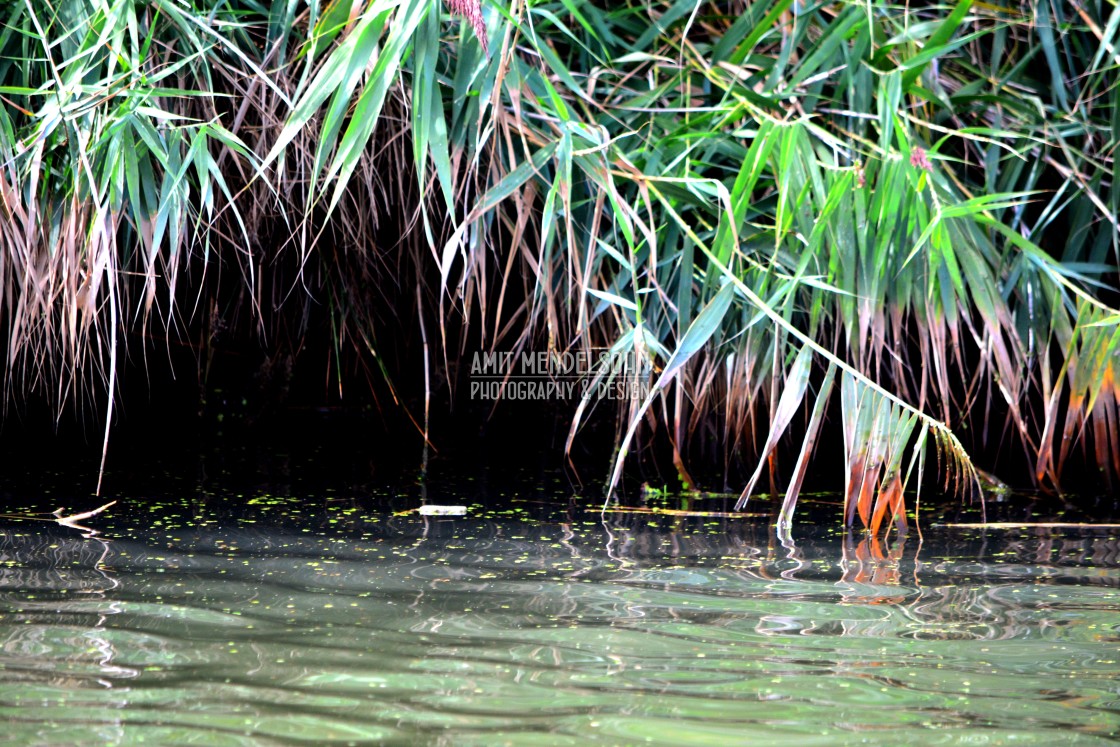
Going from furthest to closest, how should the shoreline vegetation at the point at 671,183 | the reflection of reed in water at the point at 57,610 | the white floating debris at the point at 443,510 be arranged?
the white floating debris at the point at 443,510
the shoreline vegetation at the point at 671,183
the reflection of reed in water at the point at 57,610

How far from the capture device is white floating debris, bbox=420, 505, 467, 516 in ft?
7.42

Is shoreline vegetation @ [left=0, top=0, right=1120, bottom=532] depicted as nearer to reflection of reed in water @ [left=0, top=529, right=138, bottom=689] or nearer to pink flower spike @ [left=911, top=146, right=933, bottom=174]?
pink flower spike @ [left=911, top=146, right=933, bottom=174]

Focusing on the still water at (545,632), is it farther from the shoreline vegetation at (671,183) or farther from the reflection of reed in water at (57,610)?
the shoreline vegetation at (671,183)

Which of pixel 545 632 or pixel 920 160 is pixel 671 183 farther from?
pixel 545 632

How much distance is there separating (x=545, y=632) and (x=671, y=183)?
114 cm

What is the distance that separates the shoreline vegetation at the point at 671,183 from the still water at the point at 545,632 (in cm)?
25

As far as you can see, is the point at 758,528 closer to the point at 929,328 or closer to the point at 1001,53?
the point at 929,328

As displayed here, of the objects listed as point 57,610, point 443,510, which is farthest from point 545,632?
point 443,510

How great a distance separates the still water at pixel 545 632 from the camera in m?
1.19

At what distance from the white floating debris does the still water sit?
0.07m

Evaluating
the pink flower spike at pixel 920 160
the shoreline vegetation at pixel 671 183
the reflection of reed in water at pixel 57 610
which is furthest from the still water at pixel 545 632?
the pink flower spike at pixel 920 160

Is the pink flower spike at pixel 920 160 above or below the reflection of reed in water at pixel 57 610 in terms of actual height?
above

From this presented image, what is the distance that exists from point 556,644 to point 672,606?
0.25 m

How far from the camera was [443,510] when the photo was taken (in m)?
2.29
